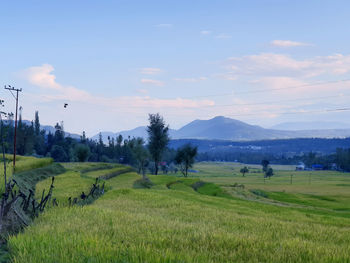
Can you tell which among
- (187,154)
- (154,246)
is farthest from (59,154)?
(154,246)

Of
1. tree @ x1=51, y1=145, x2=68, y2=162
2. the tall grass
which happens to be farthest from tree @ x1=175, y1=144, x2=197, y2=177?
the tall grass

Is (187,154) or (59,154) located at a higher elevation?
(187,154)

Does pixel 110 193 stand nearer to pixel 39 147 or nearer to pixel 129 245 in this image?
pixel 129 245

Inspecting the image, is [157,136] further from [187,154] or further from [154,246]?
[154,246]

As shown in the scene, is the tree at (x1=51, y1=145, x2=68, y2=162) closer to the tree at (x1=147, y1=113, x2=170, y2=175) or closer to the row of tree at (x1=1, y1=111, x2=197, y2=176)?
the row of tree at (x1=1, y1=111, x2=197, y2=176)

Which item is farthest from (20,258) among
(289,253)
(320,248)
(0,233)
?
(320,248)

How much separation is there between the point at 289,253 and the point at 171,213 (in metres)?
11.7

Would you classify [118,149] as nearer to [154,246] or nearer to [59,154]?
[59,154]

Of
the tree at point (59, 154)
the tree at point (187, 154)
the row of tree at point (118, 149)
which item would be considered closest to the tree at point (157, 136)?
the row of tree at point (118, 149)

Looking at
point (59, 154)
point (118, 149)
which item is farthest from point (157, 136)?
point (118, 149)

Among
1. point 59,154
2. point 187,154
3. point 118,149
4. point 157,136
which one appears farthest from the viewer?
point 118,149

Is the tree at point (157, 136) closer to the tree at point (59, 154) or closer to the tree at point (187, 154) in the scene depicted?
the tree at point (187, 154)

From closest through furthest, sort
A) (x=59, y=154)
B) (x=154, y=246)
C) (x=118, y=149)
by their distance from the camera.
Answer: (x=154, y=246) < (x=59, y=154) < (x=118, y=149)

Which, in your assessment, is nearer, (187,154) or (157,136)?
(157,136)
